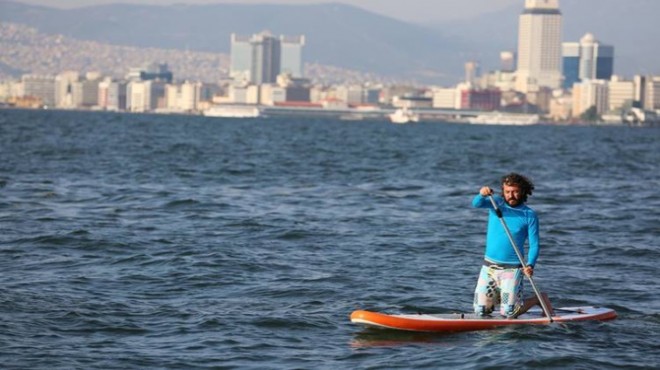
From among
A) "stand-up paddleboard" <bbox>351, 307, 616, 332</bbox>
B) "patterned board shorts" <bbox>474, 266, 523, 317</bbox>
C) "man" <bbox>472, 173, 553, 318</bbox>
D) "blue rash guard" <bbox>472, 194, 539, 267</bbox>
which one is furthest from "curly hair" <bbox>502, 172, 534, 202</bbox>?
"stand-up paddleboard" <bbox>351, 307, 616, 332</bbox>

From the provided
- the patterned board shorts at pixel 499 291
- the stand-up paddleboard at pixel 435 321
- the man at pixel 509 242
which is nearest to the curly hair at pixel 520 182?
the man at pixel 509 242

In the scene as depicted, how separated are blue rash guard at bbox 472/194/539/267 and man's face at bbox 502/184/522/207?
48 millimetres

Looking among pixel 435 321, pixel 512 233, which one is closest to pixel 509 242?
pixel 512 233

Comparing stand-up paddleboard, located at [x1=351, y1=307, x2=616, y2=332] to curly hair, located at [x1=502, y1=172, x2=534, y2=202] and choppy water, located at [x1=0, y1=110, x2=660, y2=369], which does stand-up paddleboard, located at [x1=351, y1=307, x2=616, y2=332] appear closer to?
choppy water, located at [x1=0, y1=110, x2=660, y2=369]

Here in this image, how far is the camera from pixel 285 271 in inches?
720

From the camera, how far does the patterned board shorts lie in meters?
13.3

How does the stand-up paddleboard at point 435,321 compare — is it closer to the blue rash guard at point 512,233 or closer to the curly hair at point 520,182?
the blue rash guard at point 512,233

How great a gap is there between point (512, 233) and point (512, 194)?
39 centimetres

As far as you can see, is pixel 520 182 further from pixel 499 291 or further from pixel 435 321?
pixel 435 321

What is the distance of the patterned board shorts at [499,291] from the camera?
43.7 feet

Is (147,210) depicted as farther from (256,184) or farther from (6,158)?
(6,158)

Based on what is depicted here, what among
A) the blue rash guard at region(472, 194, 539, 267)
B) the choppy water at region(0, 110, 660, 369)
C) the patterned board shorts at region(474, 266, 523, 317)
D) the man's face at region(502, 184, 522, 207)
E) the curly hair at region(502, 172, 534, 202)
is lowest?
the choppy water at region(0, 110, 660, 369)

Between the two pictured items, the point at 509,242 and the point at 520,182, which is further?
the point at 509,242

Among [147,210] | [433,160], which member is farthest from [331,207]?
[433,160]
